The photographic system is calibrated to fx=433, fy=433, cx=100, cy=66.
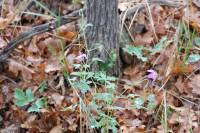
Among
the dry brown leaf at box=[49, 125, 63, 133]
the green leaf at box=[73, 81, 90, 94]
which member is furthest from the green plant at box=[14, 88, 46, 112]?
the green leaf at box=[73, 81, 90, 94]

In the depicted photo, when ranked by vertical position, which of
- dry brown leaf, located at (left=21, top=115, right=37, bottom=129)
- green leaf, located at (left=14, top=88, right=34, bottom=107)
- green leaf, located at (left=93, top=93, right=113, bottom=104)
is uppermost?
green leaf, located at (left=93, top=93, right=113, bottom=104)

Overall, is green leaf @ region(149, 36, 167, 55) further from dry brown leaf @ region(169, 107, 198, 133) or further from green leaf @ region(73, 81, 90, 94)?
green leaf @ region(73, 81, 90, 94)

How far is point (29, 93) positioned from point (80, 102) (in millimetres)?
342

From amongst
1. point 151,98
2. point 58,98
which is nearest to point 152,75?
point 151,98

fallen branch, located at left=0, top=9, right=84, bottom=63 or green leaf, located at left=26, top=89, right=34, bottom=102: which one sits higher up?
fallen branch, located at left=0, top=9, right=84, bottom=63

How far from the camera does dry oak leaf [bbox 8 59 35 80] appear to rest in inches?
105

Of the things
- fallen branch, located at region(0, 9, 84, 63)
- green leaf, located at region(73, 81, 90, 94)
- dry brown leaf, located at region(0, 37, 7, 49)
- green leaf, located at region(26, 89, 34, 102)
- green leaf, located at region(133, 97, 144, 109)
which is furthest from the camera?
dry brown leaf, located at region(0, 37, 7, 49)

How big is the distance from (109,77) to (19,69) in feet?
2.09

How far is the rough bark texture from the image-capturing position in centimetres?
250

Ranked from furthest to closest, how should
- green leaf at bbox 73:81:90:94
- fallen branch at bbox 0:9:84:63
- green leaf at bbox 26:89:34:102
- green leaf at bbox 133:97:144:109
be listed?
fallen branch at bbox 0:9:84:63 < green leaf at bbox 26:89:34:102 < green leaf at bbox 133:97:144:109 < green leaf at bbox 73:81:90:94

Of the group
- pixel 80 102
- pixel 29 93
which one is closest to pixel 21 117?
pixel 29 93

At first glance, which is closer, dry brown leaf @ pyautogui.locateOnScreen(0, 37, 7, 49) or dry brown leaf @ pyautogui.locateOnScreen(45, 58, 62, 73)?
dry brown leaf @ pyautogui.locateOnScreen(45, 58, 62, 73)

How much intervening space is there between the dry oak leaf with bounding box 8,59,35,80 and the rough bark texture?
40 cm

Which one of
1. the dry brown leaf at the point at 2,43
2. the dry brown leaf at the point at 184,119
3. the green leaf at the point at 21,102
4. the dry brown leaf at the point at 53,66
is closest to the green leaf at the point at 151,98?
the dry brown leaf at the point at 184,119
